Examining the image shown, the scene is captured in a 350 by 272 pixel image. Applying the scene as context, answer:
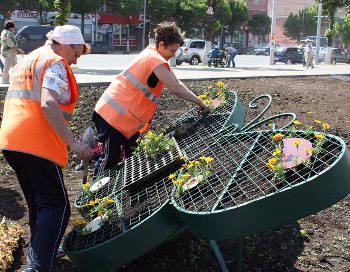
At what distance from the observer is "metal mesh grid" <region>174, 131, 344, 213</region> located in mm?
2117

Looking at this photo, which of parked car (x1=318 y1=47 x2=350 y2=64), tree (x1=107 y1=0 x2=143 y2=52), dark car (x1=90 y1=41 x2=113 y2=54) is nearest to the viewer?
parked car (x1=318 y1=47 x2=350 y2=64)

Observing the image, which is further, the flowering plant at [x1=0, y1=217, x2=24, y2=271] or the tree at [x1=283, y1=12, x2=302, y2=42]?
the tree at [x1=283, y1=12, x2=302, y2=42]

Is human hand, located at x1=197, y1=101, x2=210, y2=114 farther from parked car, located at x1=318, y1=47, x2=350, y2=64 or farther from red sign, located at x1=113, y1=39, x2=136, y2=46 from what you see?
red sign, located at x1=113, y1=39, x2=136, y2=46

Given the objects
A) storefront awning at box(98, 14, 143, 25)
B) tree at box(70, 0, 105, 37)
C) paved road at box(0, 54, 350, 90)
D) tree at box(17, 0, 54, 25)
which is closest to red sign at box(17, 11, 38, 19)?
tree at box(17, 0, 54, 25)

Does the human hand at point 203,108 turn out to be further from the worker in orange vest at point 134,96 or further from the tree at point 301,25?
the tree at point 301,25

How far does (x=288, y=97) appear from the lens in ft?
25.6

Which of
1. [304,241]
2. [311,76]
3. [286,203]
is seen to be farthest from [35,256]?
[311,76]

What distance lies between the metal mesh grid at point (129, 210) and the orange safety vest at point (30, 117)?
497 mm

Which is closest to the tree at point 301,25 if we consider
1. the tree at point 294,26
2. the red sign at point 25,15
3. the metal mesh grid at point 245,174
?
the tree at point 294,26

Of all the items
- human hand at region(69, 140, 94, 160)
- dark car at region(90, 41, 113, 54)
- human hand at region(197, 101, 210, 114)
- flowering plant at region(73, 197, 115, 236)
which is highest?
dark car at region(90, 41, 113, 54)

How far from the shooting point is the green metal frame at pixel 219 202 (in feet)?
6.40

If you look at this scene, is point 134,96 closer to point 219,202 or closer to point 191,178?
point 191,178

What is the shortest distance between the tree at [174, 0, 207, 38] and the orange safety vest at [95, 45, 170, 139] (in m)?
42.8

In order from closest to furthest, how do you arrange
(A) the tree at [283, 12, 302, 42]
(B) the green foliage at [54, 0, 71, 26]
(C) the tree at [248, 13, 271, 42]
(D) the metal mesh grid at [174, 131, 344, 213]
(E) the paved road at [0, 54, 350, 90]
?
(D) the metal mesh grid at [174, 131, 344, 213], (E) the paved road at [0, 54, 350, 90], (B) the green foliage at [54, 0, 71, 26], (C) the tree at [248, 13, 271, 42], (A) the tree at [283, 12, 302, 42]
